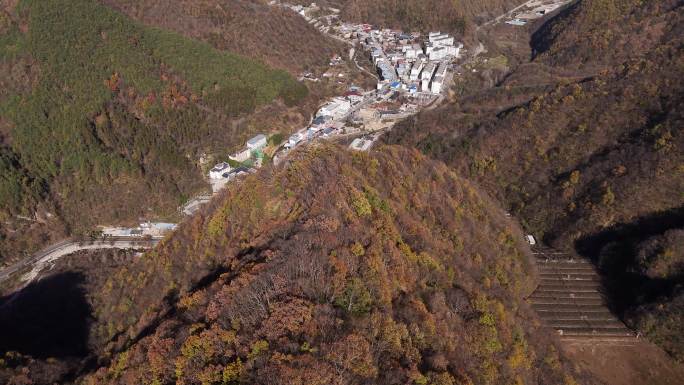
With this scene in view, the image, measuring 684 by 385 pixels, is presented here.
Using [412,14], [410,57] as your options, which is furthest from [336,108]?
[412,14]

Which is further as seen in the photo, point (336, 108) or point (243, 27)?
point (243, 27)

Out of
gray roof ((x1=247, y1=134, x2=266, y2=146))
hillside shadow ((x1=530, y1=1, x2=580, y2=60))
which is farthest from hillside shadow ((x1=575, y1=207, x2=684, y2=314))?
hillside shadow ((x1=530, y1=1, x2=580, y2=60))

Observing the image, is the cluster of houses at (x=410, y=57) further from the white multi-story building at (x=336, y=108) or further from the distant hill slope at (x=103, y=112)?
the distant hill slope at (x=103, y=112)

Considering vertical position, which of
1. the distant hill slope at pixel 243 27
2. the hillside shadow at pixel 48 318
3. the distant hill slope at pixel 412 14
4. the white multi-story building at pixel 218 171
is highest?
the distant hill slope at pixel 243 27

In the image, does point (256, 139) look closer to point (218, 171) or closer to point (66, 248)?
point (218, 171)

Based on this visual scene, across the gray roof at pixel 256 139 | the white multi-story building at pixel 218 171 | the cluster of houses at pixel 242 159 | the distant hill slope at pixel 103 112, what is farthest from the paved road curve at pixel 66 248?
the gray roof at pixel 256 139

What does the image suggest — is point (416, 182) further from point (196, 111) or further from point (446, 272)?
point (196, 111)
